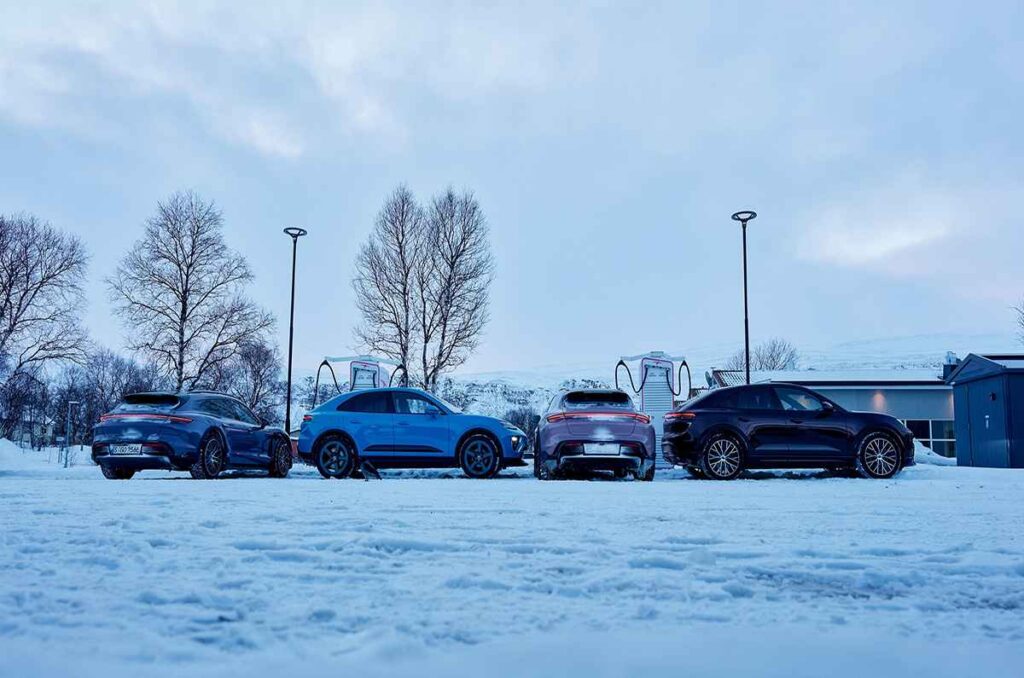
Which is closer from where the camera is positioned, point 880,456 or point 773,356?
point 880,456

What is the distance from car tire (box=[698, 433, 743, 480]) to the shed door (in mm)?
15147

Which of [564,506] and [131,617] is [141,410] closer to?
[564,506]

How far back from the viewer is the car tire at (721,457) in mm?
12219

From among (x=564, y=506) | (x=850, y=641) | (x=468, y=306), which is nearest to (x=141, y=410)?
(x=564, y=506)

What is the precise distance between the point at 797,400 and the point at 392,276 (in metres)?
23.9

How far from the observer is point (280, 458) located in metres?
14.5

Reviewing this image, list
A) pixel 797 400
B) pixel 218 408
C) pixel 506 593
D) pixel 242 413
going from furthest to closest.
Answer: pixel 242 413 → pixel 218 408 → pixel 797 400 → pixel 506 593

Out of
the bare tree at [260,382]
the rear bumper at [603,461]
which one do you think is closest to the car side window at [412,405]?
the rear bumper at [603,461]

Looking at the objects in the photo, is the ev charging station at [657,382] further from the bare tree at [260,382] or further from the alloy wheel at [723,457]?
the bare tree at [260,382]

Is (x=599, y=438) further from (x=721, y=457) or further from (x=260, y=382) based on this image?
(x=260, y=382)

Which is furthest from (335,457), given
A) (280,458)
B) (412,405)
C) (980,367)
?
(980,367)

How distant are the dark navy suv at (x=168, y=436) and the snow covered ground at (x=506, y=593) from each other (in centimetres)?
608

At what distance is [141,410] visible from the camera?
480 inches

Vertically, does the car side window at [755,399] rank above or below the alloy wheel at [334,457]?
above
